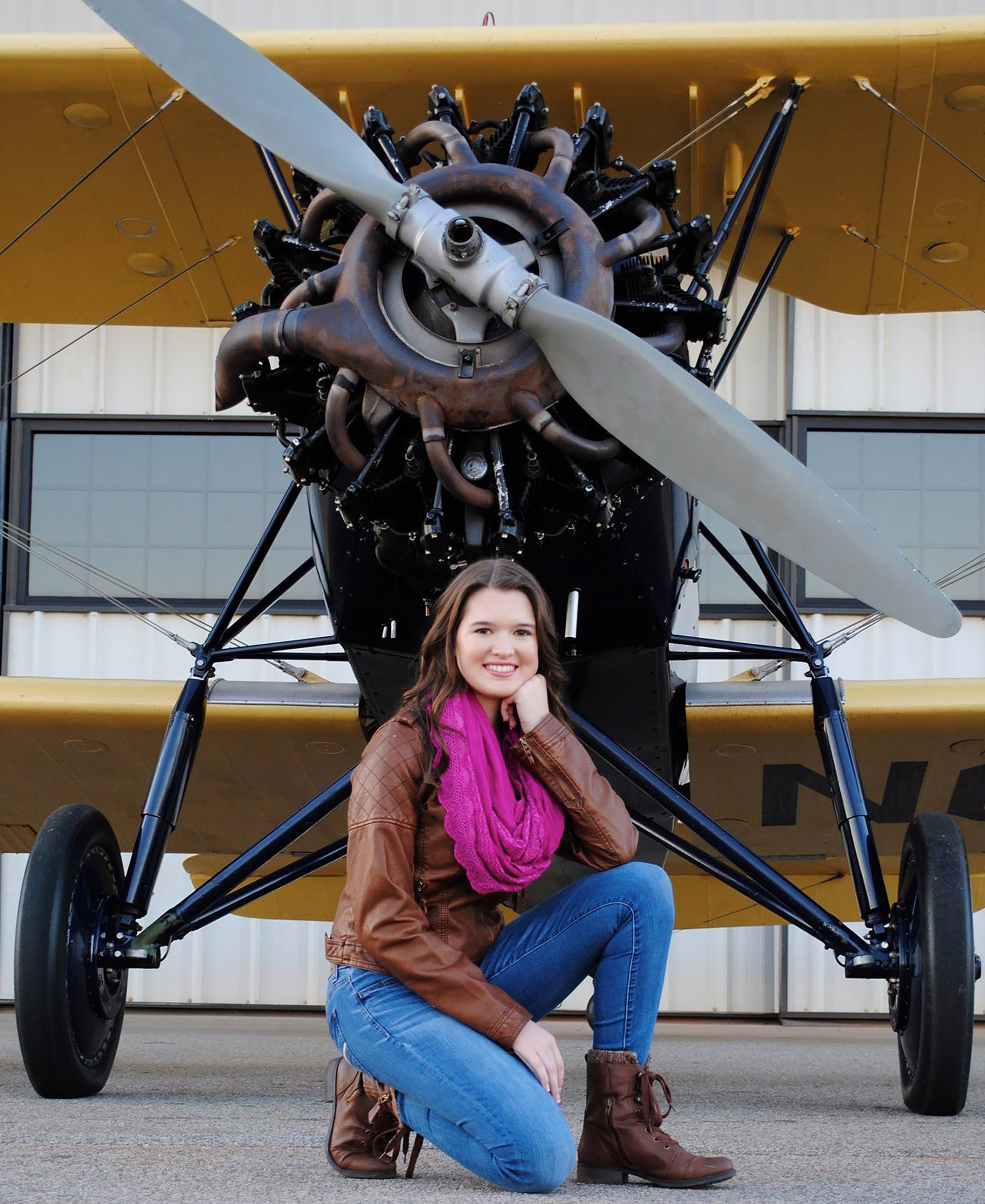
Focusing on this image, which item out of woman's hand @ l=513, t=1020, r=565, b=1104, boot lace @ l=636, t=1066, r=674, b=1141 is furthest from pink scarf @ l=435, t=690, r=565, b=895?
boot lace @ l=636, t=1066, r=674, b=1141

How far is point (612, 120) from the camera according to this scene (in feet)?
13.5

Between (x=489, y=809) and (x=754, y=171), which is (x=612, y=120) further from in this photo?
(x=489, y=809)

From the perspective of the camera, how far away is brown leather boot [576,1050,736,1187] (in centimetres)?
201

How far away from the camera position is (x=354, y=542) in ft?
11.5

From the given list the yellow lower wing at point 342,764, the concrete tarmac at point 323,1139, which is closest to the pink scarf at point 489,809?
the concrete tarmac at point 323,1139

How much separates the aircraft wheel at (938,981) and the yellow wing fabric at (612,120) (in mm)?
2008

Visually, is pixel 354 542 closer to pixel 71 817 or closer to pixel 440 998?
pixel 71 817

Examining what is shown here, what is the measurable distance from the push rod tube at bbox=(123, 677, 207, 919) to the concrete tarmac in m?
0.51

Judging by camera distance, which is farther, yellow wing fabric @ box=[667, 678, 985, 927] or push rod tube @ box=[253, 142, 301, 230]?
yellow wing fabric @ box=[667, 678, 985, 927]

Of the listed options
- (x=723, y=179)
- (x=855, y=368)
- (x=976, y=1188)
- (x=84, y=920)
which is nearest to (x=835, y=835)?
(x=723, y=179)

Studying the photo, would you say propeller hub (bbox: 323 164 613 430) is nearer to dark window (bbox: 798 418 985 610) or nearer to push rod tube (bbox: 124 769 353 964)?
push rod tube (bbox: 124 769 353 964)

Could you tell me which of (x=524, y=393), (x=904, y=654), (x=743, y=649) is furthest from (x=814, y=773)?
(x=904, y=654)

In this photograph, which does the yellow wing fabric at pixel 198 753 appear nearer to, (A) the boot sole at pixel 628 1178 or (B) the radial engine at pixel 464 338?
(B) the radial engine at pixel 464 338

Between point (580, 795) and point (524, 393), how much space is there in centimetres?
89
